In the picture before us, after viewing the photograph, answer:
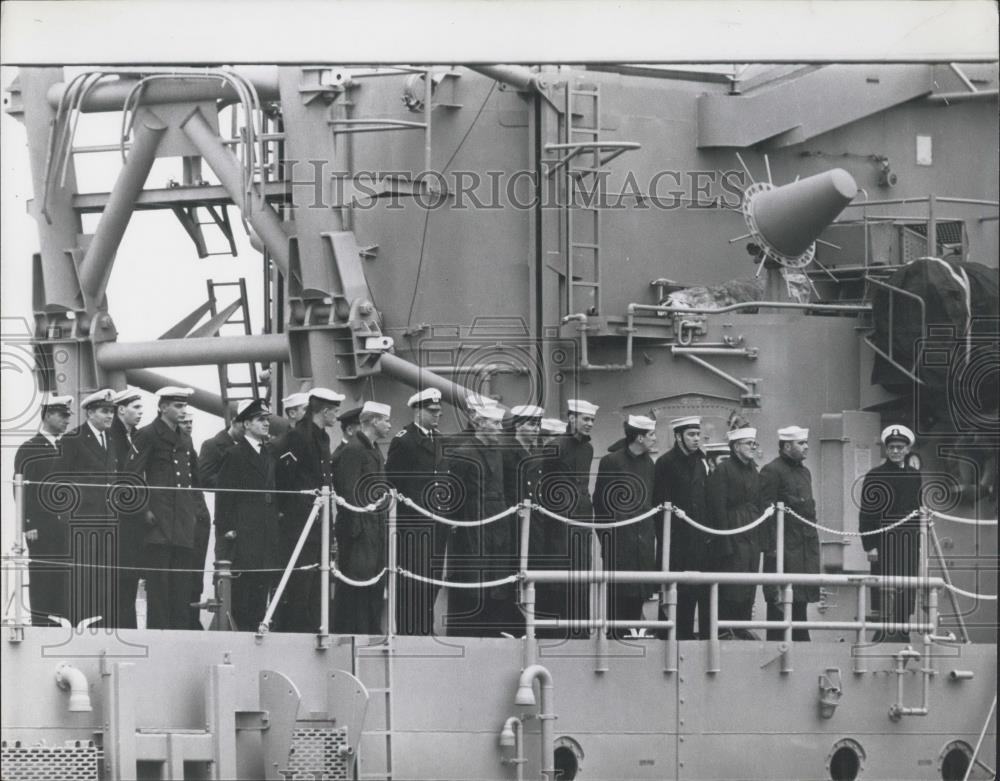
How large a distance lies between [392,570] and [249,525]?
2.85 ft

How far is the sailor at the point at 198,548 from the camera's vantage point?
43.2 feet

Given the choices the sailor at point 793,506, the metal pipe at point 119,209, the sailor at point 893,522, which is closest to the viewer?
the sailor at point 793,506

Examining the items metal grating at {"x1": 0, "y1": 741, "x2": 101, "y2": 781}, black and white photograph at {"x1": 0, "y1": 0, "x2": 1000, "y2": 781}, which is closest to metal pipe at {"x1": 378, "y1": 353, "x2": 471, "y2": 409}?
black and white photograph at {"x1": 0, "y1": 0, "x2": 1000, "y2": 781}

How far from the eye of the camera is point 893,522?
14.3 metres

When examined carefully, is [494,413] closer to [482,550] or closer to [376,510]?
[482,550]

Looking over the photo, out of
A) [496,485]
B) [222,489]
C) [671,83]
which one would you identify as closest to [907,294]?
[671,83]

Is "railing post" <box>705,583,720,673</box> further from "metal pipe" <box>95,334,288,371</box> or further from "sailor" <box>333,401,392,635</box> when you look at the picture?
"metal pipe" <box>95,334,288,371</box>

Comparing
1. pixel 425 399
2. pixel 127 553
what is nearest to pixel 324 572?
pixel 127 553

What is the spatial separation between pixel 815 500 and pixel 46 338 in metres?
5.15

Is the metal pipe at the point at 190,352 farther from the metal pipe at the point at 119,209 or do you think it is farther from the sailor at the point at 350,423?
the sailor at the point at 350,423

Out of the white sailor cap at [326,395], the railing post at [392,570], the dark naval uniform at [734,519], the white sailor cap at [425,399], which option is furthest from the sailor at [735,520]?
the white sailor cap at [326,395]

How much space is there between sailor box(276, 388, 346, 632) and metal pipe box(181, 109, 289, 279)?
5.25 feet

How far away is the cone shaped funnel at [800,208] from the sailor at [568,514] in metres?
2.14

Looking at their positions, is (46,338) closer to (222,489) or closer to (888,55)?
(222,489)
